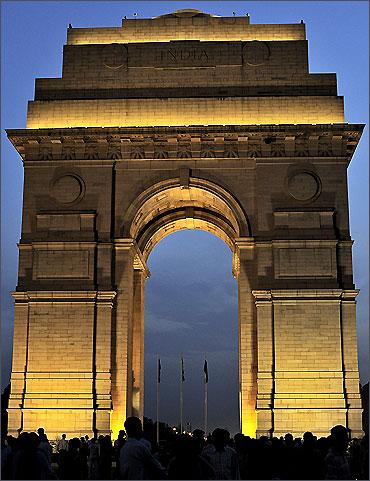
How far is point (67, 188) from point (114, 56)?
646 cm

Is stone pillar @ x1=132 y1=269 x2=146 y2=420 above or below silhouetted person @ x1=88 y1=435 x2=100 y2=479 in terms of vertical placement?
above

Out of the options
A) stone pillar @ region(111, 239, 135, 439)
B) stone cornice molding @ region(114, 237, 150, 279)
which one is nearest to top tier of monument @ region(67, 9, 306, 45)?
stone cornice molding @ region(114, 237, 150, 279)

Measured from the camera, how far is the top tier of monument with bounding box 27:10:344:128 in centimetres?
3400

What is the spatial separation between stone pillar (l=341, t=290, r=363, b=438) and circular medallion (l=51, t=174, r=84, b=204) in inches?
438

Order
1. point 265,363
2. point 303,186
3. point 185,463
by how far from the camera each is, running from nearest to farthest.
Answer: point 185,463 < point 265,363 < point 303,186

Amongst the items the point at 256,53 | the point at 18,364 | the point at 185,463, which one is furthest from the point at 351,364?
the point at 185,463

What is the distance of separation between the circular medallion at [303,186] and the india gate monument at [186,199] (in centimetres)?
6

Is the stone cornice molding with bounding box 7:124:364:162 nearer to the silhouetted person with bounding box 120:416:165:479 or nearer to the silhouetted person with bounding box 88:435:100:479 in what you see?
the silhouetted person with bounding box 88:435:100:479

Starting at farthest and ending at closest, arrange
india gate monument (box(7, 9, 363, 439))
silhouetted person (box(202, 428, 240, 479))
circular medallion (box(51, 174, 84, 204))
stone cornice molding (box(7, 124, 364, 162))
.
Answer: circular medallion (box(51, 174, 84, 204)), stone cornice molding (box(7, 124, 364, 162)), india gate monument (box(7, 9, 363, 439)), silhouetted person (box(202, 428, 240, 479))

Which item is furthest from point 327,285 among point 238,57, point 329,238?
point 238,57

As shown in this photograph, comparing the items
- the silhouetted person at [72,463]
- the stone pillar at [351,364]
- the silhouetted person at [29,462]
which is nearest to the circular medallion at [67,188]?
the stone pillar at [351,364]

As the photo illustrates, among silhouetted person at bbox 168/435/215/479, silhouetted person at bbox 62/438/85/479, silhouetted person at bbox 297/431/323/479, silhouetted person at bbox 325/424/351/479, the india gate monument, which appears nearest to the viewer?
silhouetted person at bbox 168/435/215/479

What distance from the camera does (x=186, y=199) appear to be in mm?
36562

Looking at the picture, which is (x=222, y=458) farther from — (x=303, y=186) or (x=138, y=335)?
(x=138, y=335)
